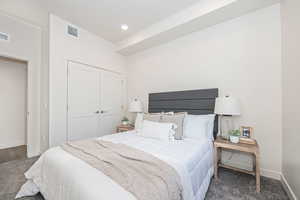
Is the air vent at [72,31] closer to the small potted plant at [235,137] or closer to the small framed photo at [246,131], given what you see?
the small potted plant at [235,137]

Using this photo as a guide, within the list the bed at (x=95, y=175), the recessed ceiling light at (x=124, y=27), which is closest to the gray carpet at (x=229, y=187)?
the bed at (x=95, y=175)

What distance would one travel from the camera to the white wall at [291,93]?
153 cm

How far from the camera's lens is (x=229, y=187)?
73.0 inches

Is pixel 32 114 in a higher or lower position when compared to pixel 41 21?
lower

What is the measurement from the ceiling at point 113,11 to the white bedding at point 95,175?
2.33 meters

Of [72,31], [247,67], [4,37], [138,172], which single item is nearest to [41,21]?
[72,31]

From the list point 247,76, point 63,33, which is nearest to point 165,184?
point 247,76

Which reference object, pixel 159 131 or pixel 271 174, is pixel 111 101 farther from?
pixel 271 174

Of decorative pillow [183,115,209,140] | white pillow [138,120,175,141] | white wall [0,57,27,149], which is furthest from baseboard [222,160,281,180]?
white wall [0,57,27,149]

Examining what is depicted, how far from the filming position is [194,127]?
2217mm

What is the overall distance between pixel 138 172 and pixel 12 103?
448 centimetres

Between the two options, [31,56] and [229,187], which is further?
[31,56]

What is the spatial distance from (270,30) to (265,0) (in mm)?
434

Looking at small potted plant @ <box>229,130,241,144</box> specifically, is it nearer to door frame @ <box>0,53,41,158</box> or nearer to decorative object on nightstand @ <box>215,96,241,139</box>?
decorative object on nightstand @ <box>215,96,241,139</box>
